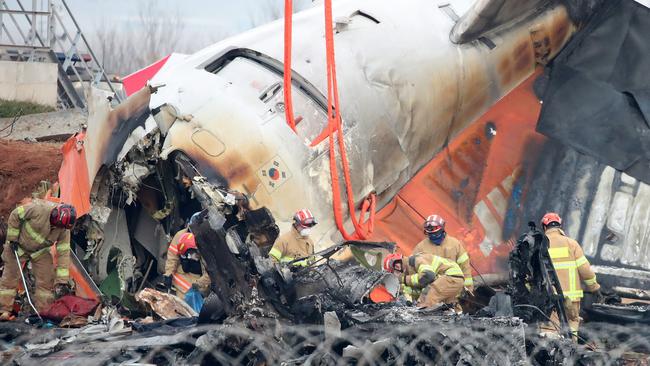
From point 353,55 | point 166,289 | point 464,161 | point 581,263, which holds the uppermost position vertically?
point 353,55

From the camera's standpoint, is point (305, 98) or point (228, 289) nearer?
point (228, 289)

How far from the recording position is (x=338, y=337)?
5641 mm

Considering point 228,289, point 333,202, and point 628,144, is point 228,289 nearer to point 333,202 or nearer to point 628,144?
point 333,202

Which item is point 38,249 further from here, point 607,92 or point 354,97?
point 607,92

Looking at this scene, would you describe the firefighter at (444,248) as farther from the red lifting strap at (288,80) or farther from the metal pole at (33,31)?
the metal pole at (33,31)

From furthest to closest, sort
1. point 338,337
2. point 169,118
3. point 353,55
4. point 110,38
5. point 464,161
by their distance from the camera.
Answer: point 110,38, point 464,161, point 353,55, point 169,118, point 338,337

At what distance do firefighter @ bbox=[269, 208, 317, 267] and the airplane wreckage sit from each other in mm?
142

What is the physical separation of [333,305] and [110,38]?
55.6 meters

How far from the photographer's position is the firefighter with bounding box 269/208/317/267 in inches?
367

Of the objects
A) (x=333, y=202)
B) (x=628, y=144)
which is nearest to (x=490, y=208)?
(x=628, y=144)

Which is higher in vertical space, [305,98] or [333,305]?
[305,98]

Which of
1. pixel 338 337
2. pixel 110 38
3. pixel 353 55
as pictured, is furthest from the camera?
pixel 110 38

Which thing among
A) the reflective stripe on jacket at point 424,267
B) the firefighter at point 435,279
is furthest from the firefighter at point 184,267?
the reflective stripe on jacket at point 424,267

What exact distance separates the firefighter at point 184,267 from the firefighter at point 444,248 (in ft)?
7.68
